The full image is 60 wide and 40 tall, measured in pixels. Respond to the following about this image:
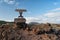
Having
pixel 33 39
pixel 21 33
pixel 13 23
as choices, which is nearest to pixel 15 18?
pixel 13 23

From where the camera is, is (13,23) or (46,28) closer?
(46,28)

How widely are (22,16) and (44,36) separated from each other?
3.11 m

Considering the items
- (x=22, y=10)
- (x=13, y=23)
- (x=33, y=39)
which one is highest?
(x=22, y=10)

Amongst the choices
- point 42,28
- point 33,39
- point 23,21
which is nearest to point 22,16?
point 23,21

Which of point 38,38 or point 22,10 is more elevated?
point 22,10

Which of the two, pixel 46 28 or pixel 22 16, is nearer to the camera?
pixel 46 28

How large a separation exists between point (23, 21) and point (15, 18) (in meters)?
0.63

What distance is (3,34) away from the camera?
30.5 ft

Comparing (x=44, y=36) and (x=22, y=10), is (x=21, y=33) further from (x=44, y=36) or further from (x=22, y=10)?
(x=22, y=10)

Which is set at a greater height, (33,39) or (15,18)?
(15,18)

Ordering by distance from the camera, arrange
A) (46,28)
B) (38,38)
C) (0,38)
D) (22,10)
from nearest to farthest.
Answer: (38,38) → (0,38) → (46,28) → (22,10)

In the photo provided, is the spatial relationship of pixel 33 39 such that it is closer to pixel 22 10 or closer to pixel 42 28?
pixel 42 28

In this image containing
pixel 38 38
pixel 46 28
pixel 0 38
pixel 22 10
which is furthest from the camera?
pixel 22 10

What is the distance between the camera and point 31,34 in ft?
29.9
